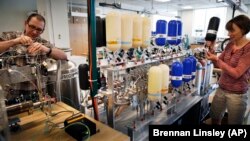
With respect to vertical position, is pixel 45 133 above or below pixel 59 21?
below

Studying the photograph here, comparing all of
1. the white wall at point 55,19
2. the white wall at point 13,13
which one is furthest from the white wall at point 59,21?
the white wall at point 13,13

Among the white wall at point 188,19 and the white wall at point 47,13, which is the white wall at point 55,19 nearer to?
the white wall at point 47,13

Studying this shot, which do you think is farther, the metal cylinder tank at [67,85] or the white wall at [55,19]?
the white wall at [55,19]

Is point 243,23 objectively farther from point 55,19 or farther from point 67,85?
point 55,19

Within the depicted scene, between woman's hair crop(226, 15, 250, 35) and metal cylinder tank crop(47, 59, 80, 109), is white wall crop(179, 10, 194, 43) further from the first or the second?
metal cylinder tank crop(47, 59, 80, 109)

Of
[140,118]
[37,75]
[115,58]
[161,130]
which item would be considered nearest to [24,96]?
[37,75]

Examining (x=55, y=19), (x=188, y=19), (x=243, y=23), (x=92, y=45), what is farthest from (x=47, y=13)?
(x=188, y=19)

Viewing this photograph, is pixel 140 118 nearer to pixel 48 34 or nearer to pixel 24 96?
pixel 24 96

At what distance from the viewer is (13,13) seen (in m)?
5.15

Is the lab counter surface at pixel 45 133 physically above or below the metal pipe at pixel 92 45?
below

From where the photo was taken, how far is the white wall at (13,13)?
495cm

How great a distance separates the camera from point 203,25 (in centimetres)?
983

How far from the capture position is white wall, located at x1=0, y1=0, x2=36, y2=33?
495cm

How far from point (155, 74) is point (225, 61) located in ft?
2.73
